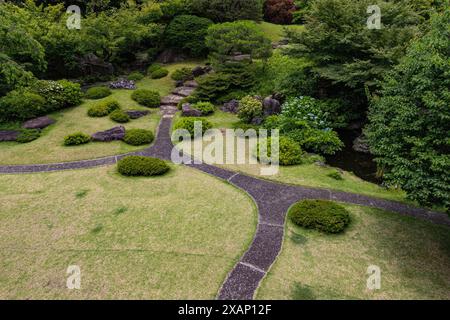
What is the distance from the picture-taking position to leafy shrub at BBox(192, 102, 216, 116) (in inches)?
829

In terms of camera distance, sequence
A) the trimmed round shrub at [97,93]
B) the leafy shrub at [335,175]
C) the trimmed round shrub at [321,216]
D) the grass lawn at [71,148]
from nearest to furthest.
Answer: the trimmed round shrub at [321,216] → the leafy shrub at [335,175] → the grass lawn at [71,148] → the trimmed round shrub at [97,93]

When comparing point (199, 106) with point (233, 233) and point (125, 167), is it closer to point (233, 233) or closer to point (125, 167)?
point (125, 167)

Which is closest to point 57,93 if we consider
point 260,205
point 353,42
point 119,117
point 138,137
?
point 119,117

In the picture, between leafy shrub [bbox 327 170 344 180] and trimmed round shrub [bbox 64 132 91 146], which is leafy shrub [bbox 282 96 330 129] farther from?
trimmed round shrub [bbox 64 132 91 146]

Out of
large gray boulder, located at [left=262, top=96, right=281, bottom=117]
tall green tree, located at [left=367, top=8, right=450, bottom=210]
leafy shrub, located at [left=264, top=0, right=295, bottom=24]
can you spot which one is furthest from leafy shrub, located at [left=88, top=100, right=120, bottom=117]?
leafy shrub, located at [left=264, top=0, right=295, bottom=24]

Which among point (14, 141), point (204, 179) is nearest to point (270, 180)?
point (204, 179)

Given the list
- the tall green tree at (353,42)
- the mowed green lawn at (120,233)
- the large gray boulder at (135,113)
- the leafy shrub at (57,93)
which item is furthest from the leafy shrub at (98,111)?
the tall green tree at (353,42)

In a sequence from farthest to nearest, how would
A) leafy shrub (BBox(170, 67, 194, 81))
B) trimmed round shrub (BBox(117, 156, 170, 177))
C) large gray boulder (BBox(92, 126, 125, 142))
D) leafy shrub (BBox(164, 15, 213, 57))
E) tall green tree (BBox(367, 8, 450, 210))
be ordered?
leafy shrub (BBox(164, 15, 213, 57)) → leafy shrub (BBox(170, 67, 194, 81)) → large gray boulder (BBox(92, 126, 125, 142)) → trimmed round shrub (BBox(117, 156, 170, 177)) → tall green tree (BBox(367, 8, 450, 210))

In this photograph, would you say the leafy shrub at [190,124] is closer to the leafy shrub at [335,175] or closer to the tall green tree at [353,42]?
the tall green tree at [353,42]

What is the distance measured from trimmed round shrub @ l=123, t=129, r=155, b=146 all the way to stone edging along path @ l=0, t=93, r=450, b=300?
469mm

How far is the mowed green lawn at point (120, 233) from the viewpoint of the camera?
8.30m

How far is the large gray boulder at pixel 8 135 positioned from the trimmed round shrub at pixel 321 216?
601 inches

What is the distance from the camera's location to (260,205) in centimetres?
1181

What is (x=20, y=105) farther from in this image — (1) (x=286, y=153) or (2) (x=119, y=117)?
(1) (x=286, y=153)
